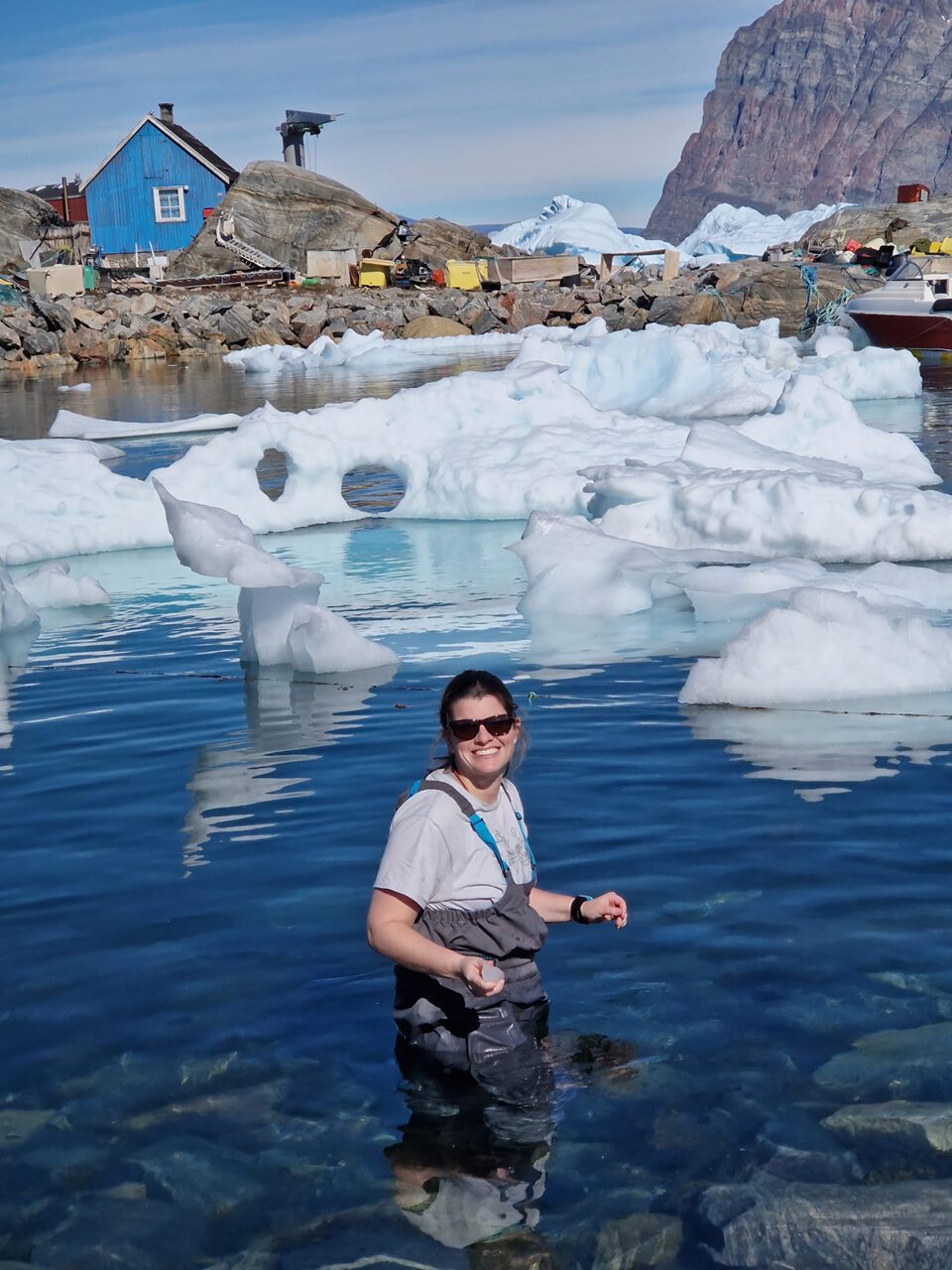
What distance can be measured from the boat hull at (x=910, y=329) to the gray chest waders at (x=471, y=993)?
2736 cm

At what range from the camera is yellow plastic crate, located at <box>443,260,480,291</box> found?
46844mm

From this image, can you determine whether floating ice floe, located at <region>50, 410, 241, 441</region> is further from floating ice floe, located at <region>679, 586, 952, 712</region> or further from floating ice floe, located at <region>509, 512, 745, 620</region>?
floating ice floe, located at <region>679, 586, 952, 712</region>

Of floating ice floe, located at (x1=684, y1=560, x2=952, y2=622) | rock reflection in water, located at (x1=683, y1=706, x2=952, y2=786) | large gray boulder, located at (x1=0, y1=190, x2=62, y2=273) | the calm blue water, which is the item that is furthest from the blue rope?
large gray boulder, located at (x1=0, y1=190, x2=62, y2=273)

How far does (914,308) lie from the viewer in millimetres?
28766

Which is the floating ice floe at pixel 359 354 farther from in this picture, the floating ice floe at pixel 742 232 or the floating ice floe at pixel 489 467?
the floating ice floe at pixel 742 232

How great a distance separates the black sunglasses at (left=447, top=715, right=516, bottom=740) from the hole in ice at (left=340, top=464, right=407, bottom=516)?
10.3 metres

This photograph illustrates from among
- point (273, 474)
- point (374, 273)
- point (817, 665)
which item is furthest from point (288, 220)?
point (817, 665)

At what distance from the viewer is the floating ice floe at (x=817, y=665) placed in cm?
648

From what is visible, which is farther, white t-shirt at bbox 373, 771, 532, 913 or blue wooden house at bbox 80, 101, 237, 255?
blue wooden house at bbox 80, 101, 237, 255

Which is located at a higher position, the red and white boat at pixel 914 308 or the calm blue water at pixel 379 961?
the red and white boat at pixel 914 308

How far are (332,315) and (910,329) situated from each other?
683 inches

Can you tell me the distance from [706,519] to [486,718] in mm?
7389

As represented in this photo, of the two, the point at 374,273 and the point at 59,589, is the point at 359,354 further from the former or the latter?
the point at 59,589

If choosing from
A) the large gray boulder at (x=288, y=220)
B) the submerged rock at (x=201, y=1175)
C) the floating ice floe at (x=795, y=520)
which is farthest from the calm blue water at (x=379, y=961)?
the large gray boulder at (x=288, y=220)
